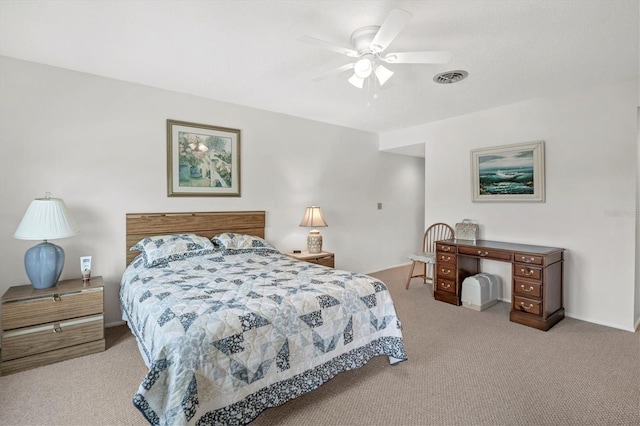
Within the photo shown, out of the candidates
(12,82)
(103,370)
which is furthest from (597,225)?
(12,82)

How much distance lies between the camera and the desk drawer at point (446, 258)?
12.7 ft

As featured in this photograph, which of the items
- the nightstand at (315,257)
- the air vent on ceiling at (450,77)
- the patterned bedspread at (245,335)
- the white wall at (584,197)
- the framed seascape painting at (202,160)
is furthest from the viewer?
the nightstand at (315,257)

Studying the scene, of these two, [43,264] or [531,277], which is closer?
[43,264]

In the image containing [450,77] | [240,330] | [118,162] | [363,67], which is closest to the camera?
[240,330]

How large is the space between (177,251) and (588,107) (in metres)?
4.36

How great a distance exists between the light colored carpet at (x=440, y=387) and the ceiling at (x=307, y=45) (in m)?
2.28

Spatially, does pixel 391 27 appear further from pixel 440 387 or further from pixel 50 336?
pixel 50 336

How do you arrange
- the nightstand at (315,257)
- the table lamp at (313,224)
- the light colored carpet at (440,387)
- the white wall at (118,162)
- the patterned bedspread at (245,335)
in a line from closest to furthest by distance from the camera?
the patterned bedspread at (245,335) < the light colored carpet at (440,387) < the white wall at (118,162) < the nightstand at (315,257) < the table lamp at (313,224)

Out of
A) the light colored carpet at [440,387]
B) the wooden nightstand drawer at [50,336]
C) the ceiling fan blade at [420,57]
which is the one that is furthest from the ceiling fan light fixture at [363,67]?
the wooden nightstand drawer at [50,336]

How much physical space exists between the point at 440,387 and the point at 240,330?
142 centimetres

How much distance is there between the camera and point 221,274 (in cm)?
260

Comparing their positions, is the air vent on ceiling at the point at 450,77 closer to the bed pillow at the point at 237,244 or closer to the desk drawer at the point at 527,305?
the desk drawer at the point at 527,305

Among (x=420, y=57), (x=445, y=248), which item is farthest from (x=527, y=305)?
(x=420, y=57)

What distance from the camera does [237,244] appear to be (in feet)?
11.4
